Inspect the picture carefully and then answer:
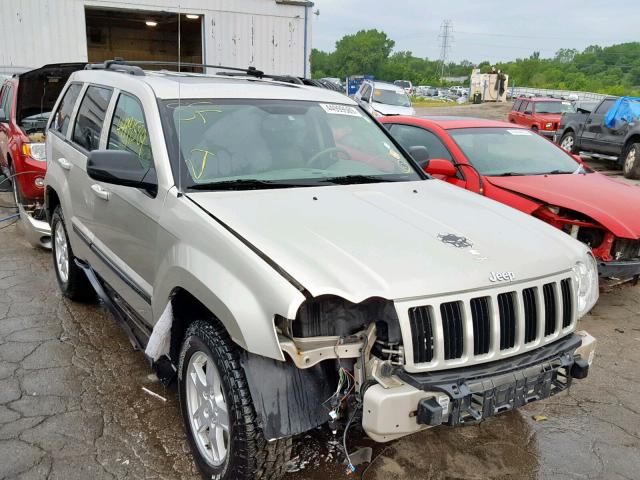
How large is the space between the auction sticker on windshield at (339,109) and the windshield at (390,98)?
15451 millimetres

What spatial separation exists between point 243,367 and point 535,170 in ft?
15.5

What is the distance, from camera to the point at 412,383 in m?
2.26

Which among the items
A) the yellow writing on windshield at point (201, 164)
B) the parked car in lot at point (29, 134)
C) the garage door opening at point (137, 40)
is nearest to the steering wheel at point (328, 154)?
the yellow writing on windshield at point (201, 164)

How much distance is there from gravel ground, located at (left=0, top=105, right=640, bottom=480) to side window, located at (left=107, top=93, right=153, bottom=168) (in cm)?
145

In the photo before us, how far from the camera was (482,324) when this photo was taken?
2430mm

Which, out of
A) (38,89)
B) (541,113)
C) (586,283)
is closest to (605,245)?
(586,283)

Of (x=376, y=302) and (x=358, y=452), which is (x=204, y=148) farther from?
(x=358, y=452)

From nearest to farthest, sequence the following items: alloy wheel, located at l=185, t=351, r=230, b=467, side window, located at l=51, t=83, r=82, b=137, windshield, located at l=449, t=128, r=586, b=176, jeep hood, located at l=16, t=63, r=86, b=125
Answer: alloy wheel, located at l=185, t=351, r=230, b=467 → side window, located at l=51, t=83, r=82, b=137 → windshield, located at l=449, t=128, r=586, b=176 → jeep hood, located at l=16, t=63, r=86, b=125

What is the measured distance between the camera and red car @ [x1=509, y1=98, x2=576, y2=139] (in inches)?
760

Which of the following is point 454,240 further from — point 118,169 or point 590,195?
point 590,195

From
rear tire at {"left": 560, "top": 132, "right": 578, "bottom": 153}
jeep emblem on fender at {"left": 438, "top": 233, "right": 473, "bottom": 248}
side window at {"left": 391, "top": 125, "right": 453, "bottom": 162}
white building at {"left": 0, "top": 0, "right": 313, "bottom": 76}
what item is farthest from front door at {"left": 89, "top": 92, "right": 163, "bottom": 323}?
rear tire at {"left": 560, "top": 132, "right": 578, "bottom": 153}


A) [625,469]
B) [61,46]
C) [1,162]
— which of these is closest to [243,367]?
[625,469]

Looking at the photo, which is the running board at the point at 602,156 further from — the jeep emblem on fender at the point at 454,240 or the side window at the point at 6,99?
the jeep emblem on fender at the point at 454,240

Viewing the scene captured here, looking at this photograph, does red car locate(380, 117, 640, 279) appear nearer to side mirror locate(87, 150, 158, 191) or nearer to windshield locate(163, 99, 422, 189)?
windshield locate(163, 99, 422, 189)
